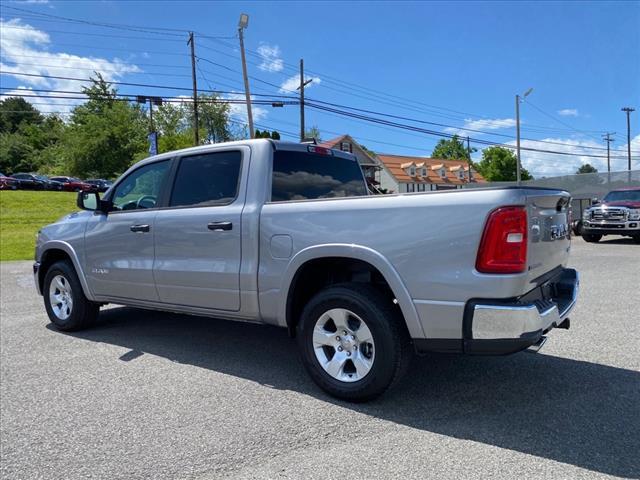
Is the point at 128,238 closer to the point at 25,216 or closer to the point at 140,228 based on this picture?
the point at 140,228

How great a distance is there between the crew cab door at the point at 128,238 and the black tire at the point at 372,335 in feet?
6.08

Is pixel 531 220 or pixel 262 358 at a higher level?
pixel 531 220

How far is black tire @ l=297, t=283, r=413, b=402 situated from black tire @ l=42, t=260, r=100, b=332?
3076 mm

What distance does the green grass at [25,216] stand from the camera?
16.2m

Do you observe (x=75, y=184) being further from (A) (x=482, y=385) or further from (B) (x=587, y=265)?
(A) (x=482, y=385)

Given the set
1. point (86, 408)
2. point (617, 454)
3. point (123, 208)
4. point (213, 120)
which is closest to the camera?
point (617, 454)

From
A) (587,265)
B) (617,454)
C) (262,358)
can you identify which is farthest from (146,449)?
(587,265)

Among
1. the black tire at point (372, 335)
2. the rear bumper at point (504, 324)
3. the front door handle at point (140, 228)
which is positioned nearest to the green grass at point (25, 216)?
the front door handle at point (140, 228)

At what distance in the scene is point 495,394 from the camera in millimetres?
3480

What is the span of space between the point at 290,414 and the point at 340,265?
110 cm

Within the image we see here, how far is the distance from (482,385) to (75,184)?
4824 cm

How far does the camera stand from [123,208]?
4.92m

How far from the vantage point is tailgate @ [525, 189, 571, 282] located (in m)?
2.88

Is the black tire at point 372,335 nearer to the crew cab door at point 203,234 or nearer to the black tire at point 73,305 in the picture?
the crew cab door at point 203,234
